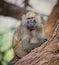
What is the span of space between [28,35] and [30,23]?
20 cm

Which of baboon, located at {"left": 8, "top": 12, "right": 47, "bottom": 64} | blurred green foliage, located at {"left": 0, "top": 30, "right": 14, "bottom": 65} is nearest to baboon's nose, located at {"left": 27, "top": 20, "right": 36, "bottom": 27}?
baboon, located at {"left": 8, "top": 12, "right": 47, "bottom": 64}

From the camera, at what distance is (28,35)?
3.42m

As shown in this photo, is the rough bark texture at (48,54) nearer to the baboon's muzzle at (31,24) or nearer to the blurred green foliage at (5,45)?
the baboon's muzzle at (31,24)

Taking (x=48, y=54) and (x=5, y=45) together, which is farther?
(x=5, y=45)

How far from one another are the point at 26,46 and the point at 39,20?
561mm

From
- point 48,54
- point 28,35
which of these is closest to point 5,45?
point 28,35

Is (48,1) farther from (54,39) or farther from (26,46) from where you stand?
(54,39)

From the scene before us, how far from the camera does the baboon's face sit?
339 centimetres

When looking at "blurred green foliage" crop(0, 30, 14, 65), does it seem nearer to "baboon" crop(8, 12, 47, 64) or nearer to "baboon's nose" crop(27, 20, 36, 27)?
"baboon" crop(8, 12, 47, 64)

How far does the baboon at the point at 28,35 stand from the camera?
10.9 feet

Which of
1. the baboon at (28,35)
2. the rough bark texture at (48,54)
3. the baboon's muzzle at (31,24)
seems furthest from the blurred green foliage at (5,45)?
the rough bark texture at (48,54)

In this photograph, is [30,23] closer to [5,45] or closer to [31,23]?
[31,23]

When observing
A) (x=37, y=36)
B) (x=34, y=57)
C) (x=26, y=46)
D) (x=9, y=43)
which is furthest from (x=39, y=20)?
(x=9, y=43)

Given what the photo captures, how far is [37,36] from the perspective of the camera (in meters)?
3.46
